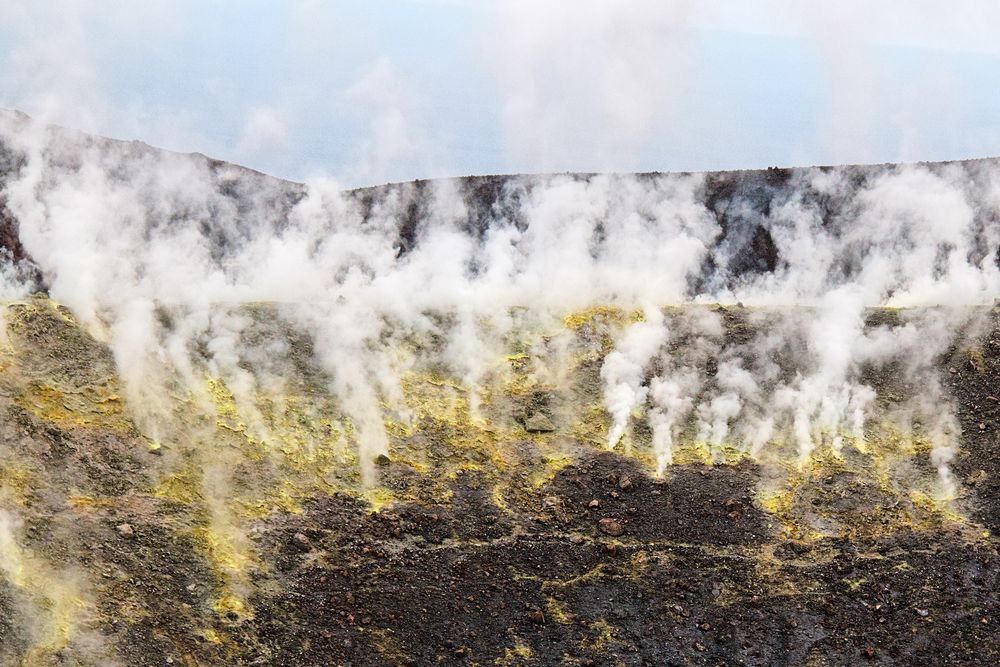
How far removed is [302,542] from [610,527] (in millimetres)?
9103

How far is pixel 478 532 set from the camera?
28.3 metres

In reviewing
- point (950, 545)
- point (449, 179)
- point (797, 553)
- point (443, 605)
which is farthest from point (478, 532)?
point (449, 179)

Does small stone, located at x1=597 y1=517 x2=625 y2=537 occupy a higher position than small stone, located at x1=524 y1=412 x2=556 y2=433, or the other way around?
small stone, located at x1=524 y1=412 x2=556 y2=433

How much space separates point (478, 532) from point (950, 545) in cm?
1389

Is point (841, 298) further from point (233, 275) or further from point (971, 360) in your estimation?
point (233, 275)

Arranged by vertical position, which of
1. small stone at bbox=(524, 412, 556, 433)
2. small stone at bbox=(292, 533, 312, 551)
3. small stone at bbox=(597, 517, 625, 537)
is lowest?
small stone at bbox=(292, 533, 312, 551)

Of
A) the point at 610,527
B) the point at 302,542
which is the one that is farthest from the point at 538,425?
the point at 302,542

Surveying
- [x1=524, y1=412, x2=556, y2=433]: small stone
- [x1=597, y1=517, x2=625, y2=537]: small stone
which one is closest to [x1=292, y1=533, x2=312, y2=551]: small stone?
[x1=524, y1=412, x2=556, y2=433]: small stone

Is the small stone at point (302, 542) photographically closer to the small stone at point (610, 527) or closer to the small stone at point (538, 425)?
the small stone at point (538, 425)

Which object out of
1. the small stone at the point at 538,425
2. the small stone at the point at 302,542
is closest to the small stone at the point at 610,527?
the small stone at the point at 538,425

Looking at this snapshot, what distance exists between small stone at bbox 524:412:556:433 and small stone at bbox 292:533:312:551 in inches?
326

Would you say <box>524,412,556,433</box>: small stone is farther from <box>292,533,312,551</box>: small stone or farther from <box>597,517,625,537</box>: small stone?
<box>292,533,312,551</box>: small stone

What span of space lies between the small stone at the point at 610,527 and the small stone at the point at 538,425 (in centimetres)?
414

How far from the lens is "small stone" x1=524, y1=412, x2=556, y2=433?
3188 centimetres
